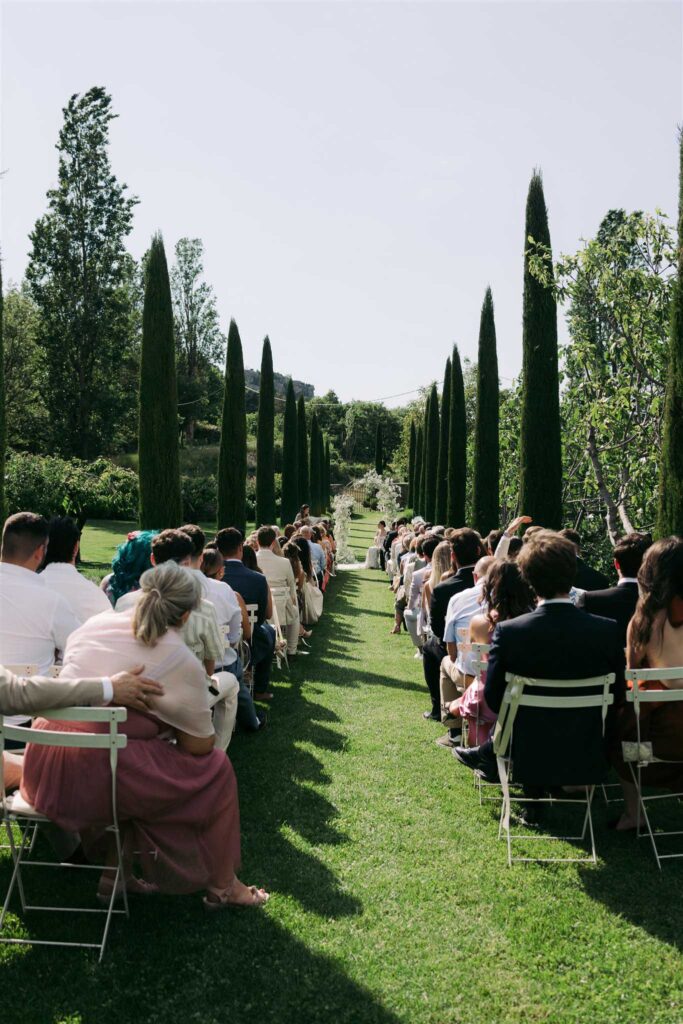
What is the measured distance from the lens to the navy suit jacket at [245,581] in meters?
7.16

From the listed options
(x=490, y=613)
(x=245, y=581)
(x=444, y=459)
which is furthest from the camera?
(x=444, y=459)

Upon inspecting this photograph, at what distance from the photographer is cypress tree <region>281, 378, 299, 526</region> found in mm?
30297

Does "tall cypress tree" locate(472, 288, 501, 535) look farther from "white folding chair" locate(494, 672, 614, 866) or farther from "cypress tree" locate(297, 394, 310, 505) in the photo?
"white folding chair" locate(494, 672, 614, 866)

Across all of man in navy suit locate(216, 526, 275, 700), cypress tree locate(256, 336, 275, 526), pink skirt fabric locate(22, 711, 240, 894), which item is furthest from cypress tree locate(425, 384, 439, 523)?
pink skirt fabric locate(22, 711, 240, 894)

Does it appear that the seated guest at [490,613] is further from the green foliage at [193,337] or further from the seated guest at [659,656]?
the green foliage at [193,337]

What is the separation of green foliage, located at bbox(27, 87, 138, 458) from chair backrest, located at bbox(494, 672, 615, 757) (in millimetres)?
32709

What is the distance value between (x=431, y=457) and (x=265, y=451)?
9384mm

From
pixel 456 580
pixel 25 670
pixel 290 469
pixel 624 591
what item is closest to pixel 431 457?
pixel 290 469

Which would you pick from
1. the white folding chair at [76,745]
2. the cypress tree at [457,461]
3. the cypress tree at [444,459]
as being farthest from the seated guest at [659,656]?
the cypress tree at [444,459]

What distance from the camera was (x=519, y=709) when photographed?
3.87m

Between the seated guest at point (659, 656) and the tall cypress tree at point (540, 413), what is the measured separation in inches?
380

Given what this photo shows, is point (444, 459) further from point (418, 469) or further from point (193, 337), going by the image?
point (193, 337)

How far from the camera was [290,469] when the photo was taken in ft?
101

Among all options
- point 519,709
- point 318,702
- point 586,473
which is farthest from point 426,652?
point 586,473
